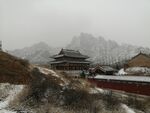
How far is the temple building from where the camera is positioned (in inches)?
1903

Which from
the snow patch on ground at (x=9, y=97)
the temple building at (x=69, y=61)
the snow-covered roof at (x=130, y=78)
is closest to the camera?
the snow patch on ground at (x=9, y=97)

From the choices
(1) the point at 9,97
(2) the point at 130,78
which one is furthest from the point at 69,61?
(1) the point at 9,97

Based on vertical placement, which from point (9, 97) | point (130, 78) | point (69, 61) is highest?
point (69, 61)

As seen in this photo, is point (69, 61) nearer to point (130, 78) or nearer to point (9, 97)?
point (130, 78)

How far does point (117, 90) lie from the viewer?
3194 cm

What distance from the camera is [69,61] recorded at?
48.3 m

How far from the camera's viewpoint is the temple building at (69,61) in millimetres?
48344

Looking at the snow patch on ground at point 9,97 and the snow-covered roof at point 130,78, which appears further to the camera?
the snow-covered roof at point 130,78

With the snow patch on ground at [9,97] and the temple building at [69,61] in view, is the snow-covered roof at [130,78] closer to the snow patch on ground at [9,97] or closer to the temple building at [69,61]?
the temple building at [69,61]

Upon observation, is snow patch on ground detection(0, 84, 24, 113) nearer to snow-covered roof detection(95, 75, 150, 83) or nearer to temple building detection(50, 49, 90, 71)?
snow-covered roof detection(95, 75, 150, 83)

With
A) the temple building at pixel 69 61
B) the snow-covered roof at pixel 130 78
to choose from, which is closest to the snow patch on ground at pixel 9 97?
the snow-covered roof at pixel 130 78

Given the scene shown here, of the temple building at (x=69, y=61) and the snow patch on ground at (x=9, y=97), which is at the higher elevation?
the temple building at (x=69, y=61)

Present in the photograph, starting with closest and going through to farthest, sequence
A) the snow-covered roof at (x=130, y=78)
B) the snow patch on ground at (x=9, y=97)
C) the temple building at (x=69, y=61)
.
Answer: the snow patch on ground at (x=9, y=97)
the snow-covered roof at (x=130, y=78)
the temple building at (x=69, y=61)

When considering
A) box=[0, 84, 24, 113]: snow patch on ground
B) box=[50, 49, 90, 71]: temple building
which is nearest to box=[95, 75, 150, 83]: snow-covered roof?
box=[50, 49, 90, 71]: temple building
